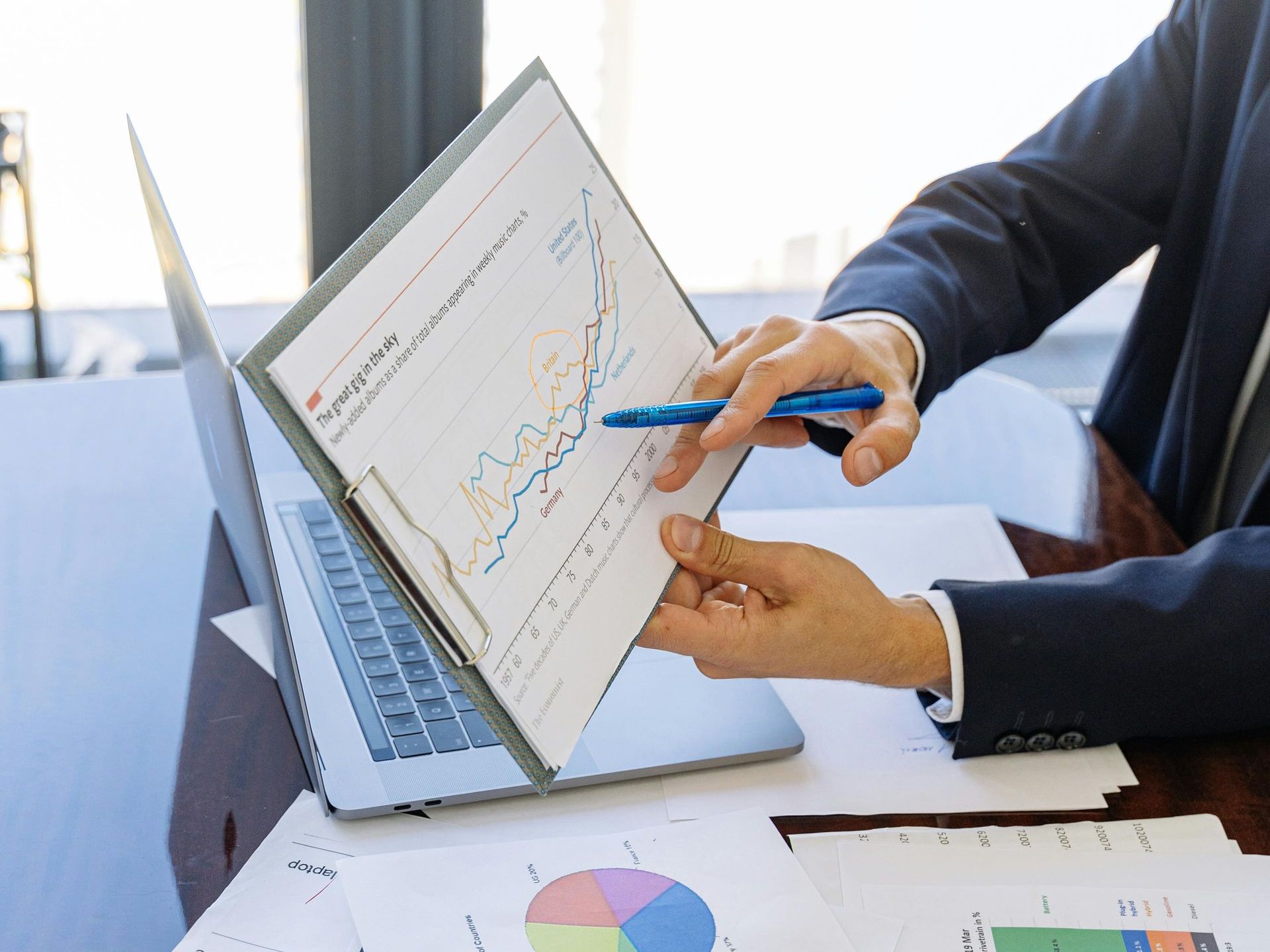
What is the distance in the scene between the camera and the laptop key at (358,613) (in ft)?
2.45

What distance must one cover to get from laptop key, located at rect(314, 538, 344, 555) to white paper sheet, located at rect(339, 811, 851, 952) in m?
0.30

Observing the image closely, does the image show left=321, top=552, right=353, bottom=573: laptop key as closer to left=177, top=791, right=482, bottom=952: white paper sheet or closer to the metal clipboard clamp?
left=177, top=791, right=482, bottom=952: white paper sheet

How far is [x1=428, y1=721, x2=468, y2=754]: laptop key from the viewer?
65 cm

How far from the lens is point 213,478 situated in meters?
0.88

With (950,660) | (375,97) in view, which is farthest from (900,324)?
(375,97)

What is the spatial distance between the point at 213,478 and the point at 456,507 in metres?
0.45

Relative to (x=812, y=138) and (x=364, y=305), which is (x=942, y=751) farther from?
(x=812, y=138)

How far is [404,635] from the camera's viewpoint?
0.73 metres

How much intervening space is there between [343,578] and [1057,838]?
1.64 feet

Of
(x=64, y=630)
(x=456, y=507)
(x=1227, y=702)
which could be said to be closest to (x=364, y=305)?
(x=456, y=507)

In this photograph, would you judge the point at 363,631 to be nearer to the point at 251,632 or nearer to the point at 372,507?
the point at 251,632

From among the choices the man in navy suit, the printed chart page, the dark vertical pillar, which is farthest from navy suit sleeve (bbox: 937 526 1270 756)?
the dark vertical pillar

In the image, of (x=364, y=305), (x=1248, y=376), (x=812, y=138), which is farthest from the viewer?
(x=812, y=138)

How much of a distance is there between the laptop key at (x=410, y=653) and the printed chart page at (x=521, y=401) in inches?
7.3
